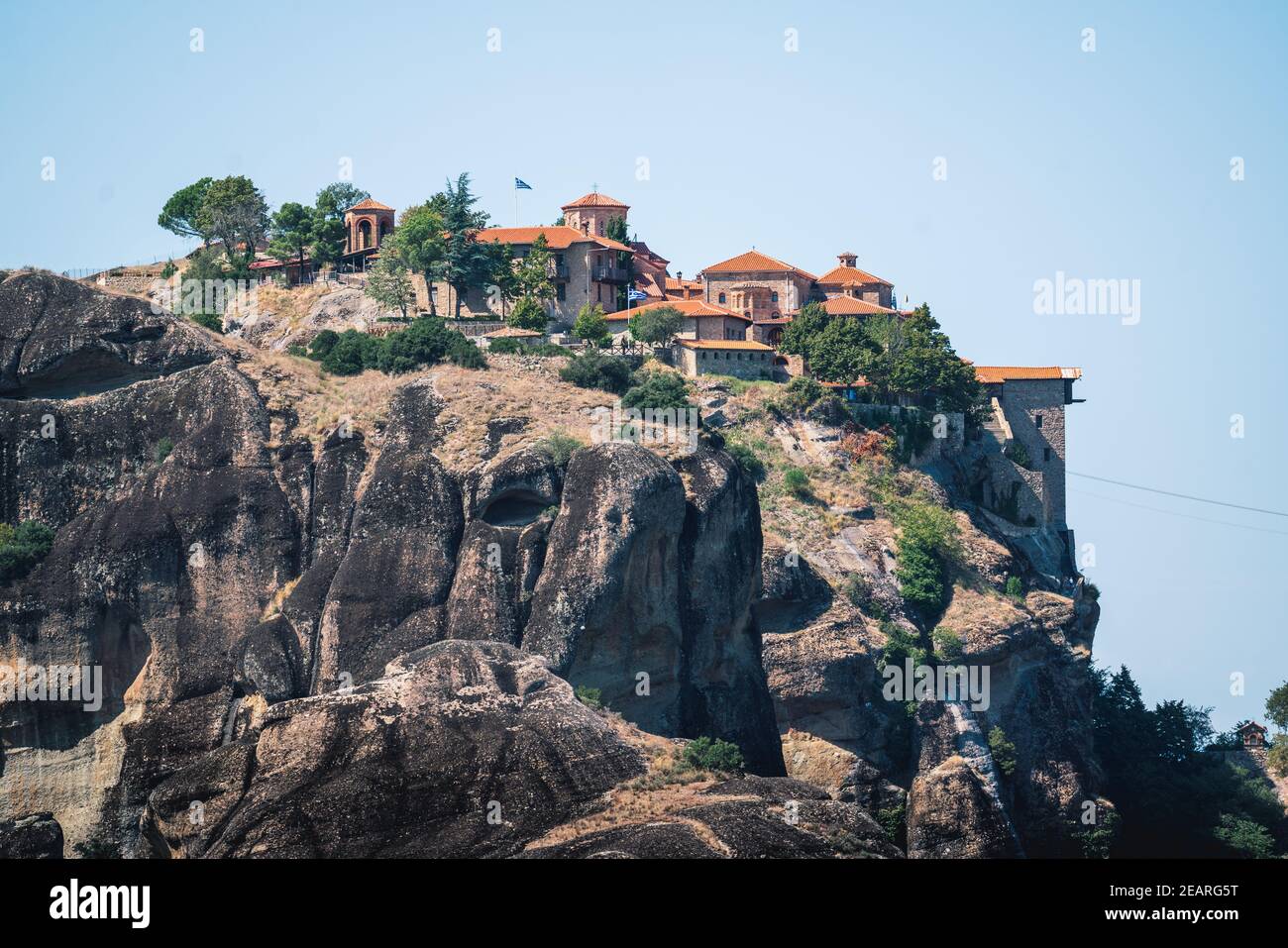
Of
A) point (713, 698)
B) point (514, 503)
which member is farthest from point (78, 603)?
point (713, 698)

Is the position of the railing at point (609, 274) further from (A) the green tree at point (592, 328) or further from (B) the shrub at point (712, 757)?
(B) the shrub at point (712, 757)

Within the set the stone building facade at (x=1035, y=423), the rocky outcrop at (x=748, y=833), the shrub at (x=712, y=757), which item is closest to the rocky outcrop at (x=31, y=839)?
the rocky outcrop at (x=748, y=833)

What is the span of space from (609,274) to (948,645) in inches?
1209

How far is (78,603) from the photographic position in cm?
9469

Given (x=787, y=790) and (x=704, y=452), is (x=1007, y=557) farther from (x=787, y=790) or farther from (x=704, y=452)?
(x=787, y=790)

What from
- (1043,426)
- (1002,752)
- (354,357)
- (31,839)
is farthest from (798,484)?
(31,839)

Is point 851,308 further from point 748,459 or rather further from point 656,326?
point 748,459

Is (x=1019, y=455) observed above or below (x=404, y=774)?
above

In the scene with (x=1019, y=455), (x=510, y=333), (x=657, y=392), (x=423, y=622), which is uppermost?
(x=510, y=333)

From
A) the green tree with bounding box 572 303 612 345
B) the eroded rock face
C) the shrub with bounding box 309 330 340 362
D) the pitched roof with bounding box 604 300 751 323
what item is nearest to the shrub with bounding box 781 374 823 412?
the pitched roof with bounding box 604 300 751 323

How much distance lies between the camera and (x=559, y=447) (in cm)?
9569

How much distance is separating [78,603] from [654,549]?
74.5 ft

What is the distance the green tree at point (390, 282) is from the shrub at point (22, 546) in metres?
24.1

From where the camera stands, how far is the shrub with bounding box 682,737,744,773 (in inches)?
3201
